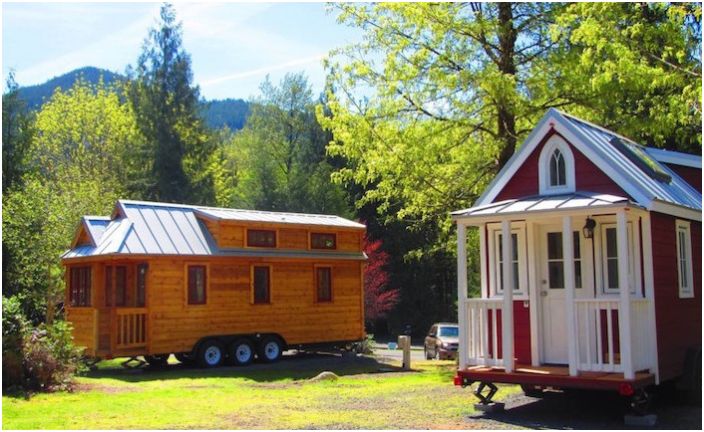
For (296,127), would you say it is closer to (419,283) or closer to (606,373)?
(419,283)

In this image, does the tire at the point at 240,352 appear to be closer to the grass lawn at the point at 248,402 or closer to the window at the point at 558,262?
the grass lawn at the point at 248,402

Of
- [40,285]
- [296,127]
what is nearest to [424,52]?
[40,285]

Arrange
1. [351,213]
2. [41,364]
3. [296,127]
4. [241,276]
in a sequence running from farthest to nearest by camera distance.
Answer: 1. [296,127]
2. [351,213]
3. [241,276]
4. [41,364]

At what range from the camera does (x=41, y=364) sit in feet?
44.7

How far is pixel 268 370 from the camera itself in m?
19.4

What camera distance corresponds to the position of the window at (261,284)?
21.3 m

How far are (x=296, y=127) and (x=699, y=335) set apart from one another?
31.6 metres

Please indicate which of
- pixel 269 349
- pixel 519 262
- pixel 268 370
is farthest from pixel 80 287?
pixel 519 262

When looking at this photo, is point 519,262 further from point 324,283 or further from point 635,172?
point 324,283

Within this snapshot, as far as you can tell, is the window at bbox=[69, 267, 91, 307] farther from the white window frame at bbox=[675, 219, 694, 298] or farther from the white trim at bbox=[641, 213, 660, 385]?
the white window frame at bbox=[675, 219, 694, 298]

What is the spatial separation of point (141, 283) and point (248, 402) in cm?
812

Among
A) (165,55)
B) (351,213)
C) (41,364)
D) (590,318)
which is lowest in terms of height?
(41,364)

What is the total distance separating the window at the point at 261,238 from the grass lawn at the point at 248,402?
4078 millimetres

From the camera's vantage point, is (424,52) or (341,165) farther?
(341,165)
